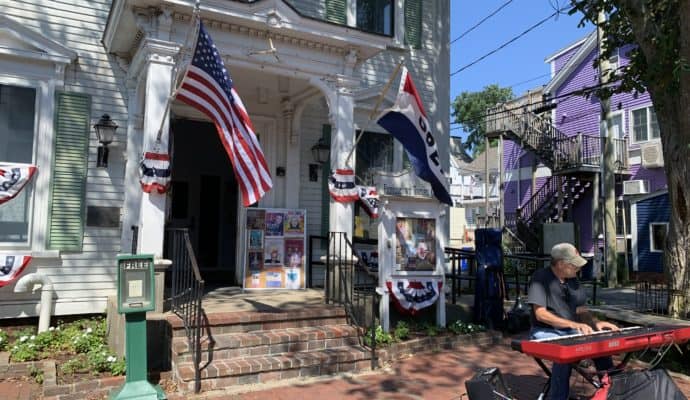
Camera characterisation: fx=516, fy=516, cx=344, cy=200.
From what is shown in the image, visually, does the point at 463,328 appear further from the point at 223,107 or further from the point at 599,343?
the point at 223,107

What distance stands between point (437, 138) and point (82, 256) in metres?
6.45

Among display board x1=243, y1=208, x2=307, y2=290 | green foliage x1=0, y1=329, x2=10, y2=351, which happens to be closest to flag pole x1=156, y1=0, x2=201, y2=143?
display board x1=243, y1=208, x2=307, y2=290

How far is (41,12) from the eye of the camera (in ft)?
23.3

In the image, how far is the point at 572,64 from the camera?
67.0ft

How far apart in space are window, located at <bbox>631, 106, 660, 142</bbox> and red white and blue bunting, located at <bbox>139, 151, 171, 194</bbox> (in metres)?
16.6

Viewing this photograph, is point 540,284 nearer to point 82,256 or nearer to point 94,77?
point 82,256

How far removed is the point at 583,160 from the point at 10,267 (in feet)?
56.7

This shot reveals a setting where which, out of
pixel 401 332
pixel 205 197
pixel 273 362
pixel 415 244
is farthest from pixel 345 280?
pixel 205 197

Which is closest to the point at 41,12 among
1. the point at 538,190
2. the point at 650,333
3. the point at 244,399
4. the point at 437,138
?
the point at 244,399

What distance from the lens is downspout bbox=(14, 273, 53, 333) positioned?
21.8 ft

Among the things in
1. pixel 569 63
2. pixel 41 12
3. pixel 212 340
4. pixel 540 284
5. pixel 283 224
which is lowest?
pixel 212 340

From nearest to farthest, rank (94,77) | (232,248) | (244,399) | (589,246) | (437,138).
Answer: (244,399) < (94,77) < (437,138) < (232,248) < (589,246)

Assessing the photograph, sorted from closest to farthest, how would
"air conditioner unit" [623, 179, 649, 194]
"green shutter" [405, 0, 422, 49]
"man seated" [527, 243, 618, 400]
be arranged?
"man seated" [527, 243, 618, 400], "green shutter" [405, 0, 422, 49], "air conditioner unit" [623, 179, 649, 194]

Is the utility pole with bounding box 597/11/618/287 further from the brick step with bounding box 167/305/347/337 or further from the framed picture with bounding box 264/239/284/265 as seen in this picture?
the brick step with bounding box 167/305/347/337
